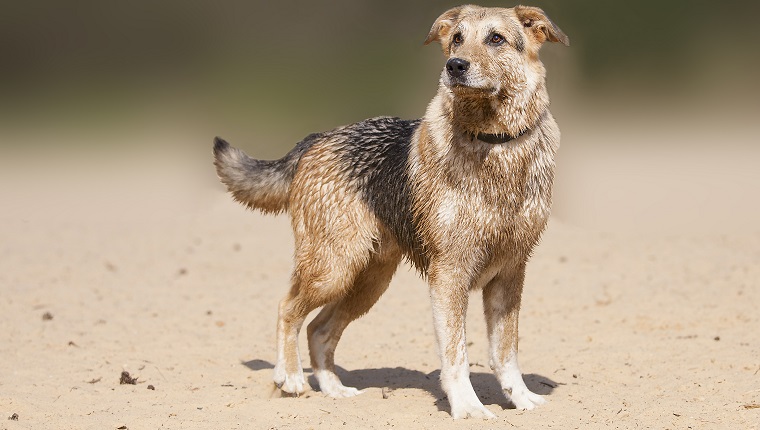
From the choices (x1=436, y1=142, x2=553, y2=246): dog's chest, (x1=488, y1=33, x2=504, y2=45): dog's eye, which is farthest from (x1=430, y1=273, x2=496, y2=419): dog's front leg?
(x1=488, y1=33, x2=504, y2=45): dog's eye

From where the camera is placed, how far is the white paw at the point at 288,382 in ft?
24.2

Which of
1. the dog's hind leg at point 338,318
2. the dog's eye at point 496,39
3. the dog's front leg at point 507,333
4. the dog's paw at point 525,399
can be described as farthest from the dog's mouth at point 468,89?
the dog's paw at point 525,399

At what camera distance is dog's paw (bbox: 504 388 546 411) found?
6.91m

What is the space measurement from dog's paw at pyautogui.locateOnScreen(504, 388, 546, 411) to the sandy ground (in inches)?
4.4

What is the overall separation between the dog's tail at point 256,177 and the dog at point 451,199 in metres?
0.13

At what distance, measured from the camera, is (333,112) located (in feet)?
54.7

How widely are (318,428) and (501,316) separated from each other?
1421 millimetres

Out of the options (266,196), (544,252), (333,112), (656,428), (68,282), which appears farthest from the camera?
(333,112)

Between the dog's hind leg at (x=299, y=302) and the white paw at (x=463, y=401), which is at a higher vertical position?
the dog's hind leg at (x=299, y=302)

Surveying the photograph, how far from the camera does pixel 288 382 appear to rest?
7.39 m

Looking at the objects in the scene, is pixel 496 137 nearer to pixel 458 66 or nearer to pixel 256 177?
pixel 458 66

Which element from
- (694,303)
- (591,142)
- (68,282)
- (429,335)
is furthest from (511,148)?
(591,142)

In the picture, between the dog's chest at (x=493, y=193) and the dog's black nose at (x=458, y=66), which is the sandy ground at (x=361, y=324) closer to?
the dog's chest at (x=493, y=193)

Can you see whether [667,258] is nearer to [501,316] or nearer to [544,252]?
[544,252]
